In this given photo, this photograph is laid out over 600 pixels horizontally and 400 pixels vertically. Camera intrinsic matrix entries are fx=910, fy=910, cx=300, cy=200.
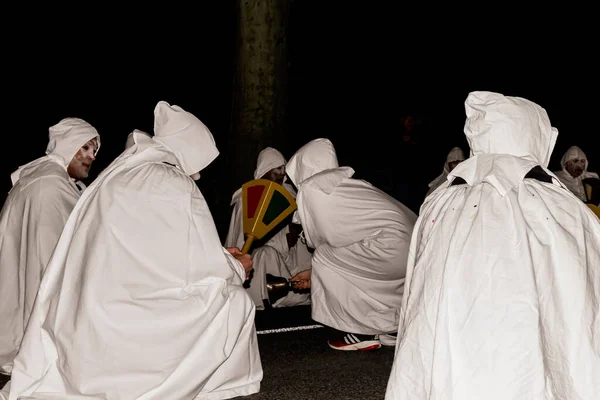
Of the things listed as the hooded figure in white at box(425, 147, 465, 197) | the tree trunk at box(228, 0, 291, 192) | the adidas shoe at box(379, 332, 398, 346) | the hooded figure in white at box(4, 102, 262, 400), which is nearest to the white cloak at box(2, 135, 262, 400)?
the hooded figure in white at box(4, 102, 262, 400)

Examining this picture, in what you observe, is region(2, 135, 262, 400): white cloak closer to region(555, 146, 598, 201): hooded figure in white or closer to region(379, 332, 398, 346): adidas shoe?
region(379, 332, 398, 346): adidas shoe

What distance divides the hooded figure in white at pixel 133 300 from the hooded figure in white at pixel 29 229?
1.34 m

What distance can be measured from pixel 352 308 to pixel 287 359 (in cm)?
75

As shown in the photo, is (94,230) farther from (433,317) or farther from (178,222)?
(433,317)

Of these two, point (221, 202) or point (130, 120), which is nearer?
point (221, 202)

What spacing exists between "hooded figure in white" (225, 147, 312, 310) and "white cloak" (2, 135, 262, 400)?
13.5 feet

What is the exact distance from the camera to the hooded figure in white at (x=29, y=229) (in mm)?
7152

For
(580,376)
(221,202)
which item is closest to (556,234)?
(580,376)

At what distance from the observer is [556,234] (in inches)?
174

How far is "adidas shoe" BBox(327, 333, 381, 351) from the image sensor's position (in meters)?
7.80

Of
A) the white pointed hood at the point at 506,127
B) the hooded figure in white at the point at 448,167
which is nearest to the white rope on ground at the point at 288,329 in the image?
the white pointed hood at the point at 506,127

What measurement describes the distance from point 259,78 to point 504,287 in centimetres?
927

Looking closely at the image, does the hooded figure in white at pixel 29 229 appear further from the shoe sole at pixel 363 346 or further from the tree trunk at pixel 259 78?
the tree trunk at pixel 259 78

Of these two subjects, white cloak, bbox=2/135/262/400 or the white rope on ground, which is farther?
the white rope on ground
